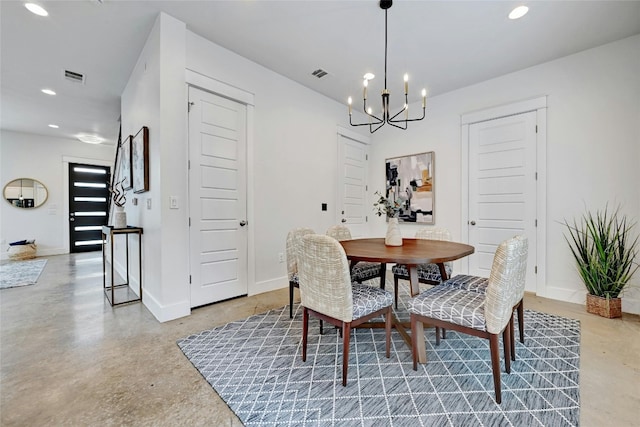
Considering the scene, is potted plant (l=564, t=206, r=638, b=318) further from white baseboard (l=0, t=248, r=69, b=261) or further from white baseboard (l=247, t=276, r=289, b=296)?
white baseboard (l=0, t=248, r=69, b=261)

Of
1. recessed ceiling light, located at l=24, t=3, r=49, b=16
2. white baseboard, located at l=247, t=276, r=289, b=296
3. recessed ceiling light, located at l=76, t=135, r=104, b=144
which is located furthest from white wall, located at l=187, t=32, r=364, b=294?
recessed ceiling light, located at l=76, t=135, r=104, b=144

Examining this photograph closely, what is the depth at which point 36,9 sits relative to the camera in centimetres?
243

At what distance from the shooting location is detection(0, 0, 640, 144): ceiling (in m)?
2.40

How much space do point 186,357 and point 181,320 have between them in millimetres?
729

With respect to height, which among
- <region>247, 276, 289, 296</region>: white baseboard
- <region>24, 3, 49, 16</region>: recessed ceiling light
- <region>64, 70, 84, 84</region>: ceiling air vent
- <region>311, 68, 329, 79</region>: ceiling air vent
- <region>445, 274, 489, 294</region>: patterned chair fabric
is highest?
<region>64, 70, 84, 84</region>: ceiling air vent

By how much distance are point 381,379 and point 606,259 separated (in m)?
2.68

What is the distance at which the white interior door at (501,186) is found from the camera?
3.37m

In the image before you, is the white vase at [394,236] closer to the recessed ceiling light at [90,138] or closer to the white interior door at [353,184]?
the white interior door at [353,184]

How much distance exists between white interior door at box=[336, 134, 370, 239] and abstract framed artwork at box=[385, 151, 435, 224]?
45 cm

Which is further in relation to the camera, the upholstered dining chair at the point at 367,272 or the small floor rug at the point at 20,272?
the small floor rug at the point at 20,272

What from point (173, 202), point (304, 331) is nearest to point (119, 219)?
point (173, 202)

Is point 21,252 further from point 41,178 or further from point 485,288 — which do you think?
point 485,288

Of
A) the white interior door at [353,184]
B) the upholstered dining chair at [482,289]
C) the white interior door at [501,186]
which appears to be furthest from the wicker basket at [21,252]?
the white interior door at [501,186]

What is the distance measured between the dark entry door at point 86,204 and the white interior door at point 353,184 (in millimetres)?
5870
